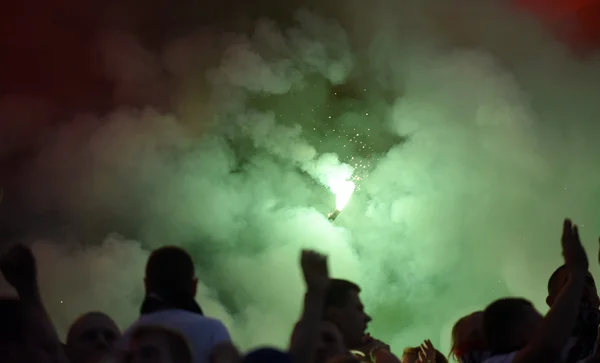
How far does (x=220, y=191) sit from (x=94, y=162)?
164cm

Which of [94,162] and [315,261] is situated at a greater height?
[94,162]

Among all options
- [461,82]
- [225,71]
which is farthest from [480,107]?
[225,71]

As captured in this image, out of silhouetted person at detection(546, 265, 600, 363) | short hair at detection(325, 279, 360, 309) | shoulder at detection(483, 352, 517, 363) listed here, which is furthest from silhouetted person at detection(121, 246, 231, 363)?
silhouetted person at detection(546, 265, 600, 363)

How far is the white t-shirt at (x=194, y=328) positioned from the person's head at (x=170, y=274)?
0.33ft

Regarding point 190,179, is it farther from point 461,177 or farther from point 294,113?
point 461,177

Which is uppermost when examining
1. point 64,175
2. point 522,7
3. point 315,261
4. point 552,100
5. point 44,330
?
point 522,7

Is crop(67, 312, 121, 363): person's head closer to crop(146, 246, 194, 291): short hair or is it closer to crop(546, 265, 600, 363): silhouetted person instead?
crop(146, 246, 194, 291): short hair

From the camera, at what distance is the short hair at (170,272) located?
8.16 ft

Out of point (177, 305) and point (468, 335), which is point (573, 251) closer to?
point (468, 335)

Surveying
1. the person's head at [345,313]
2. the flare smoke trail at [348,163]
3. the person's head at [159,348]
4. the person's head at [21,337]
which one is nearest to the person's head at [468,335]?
the person's head at [345,313]

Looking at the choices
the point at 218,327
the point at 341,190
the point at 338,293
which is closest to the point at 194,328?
the point at 218,327

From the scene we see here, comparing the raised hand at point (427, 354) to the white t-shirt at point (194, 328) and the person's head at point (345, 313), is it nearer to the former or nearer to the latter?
the person's head at point (345, 313)

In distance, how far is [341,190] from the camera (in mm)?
10156

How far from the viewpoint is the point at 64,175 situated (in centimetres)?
908
